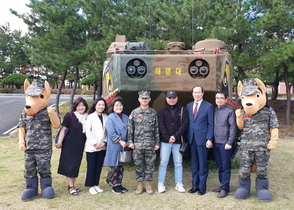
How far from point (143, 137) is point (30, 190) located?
1.70 m

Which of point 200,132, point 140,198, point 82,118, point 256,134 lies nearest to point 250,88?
point 256,134

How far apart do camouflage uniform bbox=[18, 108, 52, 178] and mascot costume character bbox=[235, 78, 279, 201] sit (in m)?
2.60

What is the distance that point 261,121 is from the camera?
4117mm

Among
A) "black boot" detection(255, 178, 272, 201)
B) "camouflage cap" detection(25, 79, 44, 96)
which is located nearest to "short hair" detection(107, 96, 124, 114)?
"camouflage cap" detection(25, 79, 44, 96)

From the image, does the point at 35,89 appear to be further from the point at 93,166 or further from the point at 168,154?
the point at 168,154

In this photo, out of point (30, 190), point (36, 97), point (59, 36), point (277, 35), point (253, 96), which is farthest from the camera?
point (59, 36)

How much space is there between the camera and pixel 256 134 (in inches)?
162

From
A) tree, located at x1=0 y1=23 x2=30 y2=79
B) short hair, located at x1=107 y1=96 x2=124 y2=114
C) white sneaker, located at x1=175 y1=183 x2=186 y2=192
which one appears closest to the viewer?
short hair, located at x1=107 y1=96 x2=124 y2=114

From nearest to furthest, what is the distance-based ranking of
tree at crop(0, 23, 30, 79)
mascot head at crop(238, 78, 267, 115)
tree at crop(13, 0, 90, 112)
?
mascot head at crop(238, 78, 267, 115) → tree at crop(13, 0, 90, 112) → tree at crop(0, 23, 30, 79)

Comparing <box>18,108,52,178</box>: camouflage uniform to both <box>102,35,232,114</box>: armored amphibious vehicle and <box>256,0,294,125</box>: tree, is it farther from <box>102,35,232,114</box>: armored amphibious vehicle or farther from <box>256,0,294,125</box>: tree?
<box>256,0,294,125</box>: tree

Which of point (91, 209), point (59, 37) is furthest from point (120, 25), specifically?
point (91, 209)

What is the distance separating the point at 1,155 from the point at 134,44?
4.44 meters

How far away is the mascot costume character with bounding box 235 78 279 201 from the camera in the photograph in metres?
4.07

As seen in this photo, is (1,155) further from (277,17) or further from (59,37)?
(277,17)
